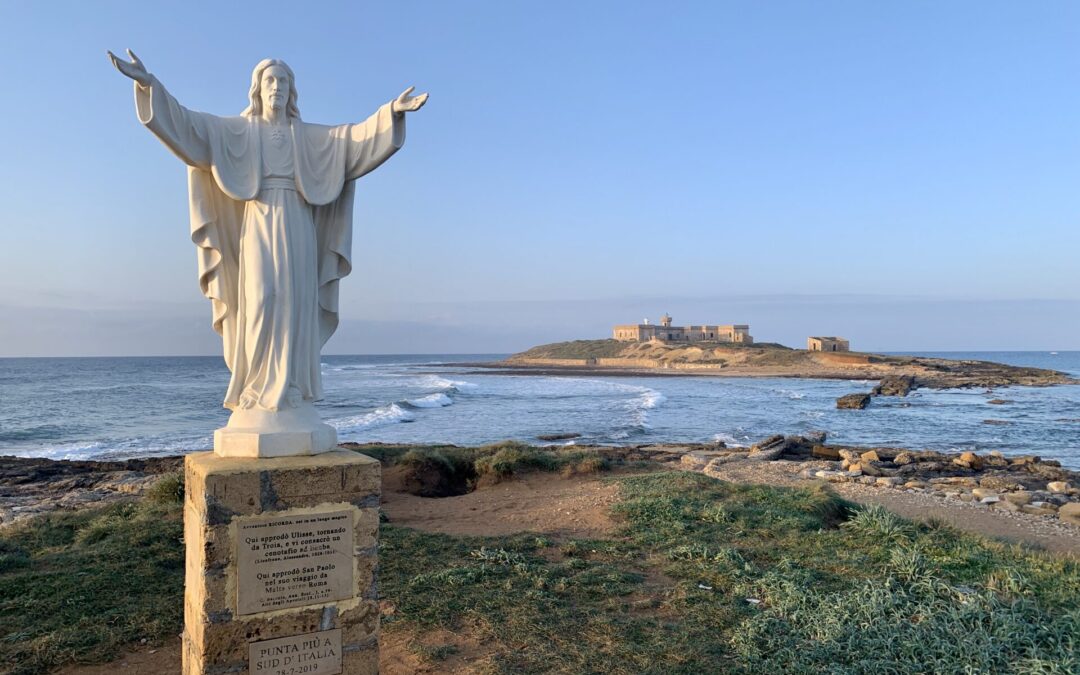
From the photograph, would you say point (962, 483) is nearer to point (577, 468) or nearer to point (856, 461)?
point (856, 461)

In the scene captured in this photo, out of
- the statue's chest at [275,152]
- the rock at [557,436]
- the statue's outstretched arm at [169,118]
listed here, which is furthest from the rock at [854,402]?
the statue's outstretched arm at [169,118]

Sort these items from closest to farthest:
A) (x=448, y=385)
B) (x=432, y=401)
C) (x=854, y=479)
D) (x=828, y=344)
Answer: (x=854, y=479) < (x=432, y=401) < (x=448, y=385) < (x=828, y=344)

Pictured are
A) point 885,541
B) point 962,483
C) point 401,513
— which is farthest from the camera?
point 962,483

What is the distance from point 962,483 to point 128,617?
14808 millimetres

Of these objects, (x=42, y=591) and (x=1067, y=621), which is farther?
(x=42, y=591)

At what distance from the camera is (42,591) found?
5645 mm

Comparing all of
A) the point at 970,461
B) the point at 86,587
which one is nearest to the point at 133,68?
the point at 86,587

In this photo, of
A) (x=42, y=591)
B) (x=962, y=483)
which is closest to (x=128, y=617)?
(x=42, y=591)

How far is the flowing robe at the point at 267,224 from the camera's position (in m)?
3.65

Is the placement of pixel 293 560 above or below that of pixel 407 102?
below

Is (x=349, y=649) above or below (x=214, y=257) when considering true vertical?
below

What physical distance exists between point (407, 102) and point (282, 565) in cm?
252

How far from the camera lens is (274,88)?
148 inches

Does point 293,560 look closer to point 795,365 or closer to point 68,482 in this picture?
point 68,482
